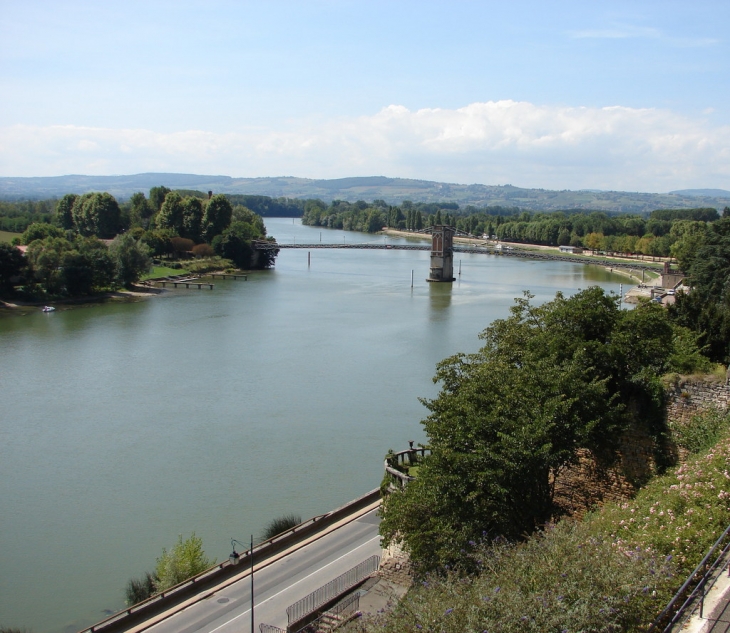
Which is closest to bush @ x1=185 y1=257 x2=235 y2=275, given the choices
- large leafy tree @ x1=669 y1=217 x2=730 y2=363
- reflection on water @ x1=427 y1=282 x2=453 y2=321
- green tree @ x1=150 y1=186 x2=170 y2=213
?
green tree @ x1=150 y1=186 x2=170 y2=213

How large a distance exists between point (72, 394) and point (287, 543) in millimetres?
8923

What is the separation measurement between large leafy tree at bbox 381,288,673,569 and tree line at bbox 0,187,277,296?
2466 centimetres

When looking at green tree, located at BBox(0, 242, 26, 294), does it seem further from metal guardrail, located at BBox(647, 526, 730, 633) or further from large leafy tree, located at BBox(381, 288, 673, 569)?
metal guardrail, located at BBox(647, 526, 730, 633)

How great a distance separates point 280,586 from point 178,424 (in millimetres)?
6577

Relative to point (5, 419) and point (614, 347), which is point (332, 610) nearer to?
point (614, 347)

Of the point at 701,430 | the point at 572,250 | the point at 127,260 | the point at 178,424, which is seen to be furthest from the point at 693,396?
the point at 572,250

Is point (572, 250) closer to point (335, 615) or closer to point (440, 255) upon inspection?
point (440, 255)

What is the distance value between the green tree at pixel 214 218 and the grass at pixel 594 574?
39485 millimetres

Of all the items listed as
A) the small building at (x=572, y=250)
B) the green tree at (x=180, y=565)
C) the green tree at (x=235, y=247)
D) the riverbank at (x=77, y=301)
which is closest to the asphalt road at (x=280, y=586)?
the green tree at (x=180, y=565)

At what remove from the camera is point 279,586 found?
7.46m

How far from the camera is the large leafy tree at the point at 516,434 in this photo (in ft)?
20.2

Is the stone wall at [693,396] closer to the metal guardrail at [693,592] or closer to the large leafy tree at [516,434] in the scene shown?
the large leafy tree at [516,434]

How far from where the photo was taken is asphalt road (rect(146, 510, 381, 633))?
273 inches

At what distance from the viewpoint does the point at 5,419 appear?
546 inches
